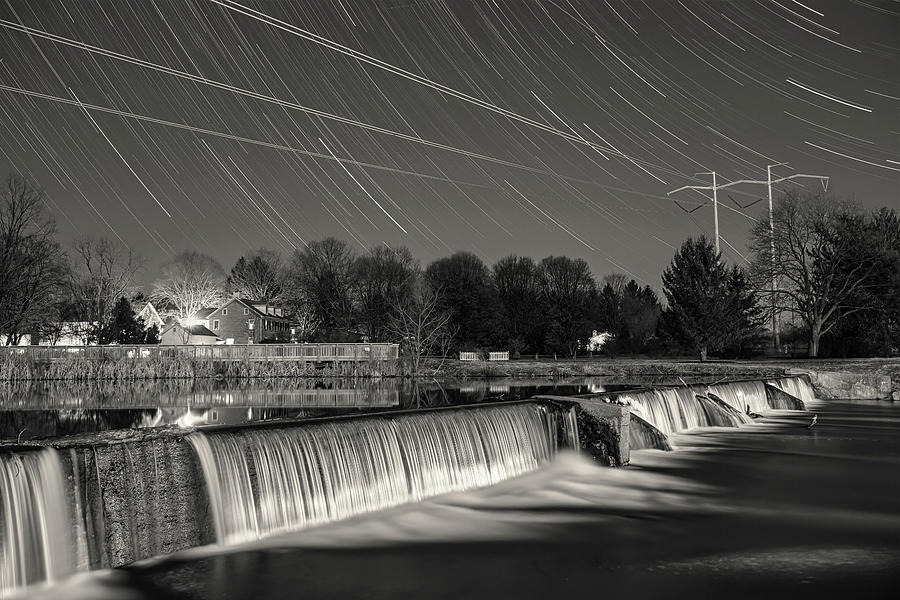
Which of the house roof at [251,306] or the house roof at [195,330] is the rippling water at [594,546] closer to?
the house roof at [195,330]

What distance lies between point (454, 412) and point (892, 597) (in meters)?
8.96

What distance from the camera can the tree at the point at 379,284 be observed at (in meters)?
92.7

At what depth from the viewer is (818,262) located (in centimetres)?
5403

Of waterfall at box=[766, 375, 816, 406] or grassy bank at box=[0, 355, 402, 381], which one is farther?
grassy bank at box=[0, 355, 402, 381]

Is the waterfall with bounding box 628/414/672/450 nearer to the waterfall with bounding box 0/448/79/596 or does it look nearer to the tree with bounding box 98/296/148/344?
the waterfall with bounding box 0/448/79/596

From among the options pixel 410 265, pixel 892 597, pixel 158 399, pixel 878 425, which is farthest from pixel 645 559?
pixel 410 265

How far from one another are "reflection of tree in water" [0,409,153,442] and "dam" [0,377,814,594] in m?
11.0

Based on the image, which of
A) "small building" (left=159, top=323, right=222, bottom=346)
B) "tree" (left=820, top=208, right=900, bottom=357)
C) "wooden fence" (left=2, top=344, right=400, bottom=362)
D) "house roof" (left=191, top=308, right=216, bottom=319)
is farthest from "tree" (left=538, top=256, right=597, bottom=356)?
"house roof" (left=191, top=308, right=216, bottom=319)

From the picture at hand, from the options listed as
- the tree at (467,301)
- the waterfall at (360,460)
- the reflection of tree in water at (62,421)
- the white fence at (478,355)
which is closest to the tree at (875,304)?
the white fence at (478,355)

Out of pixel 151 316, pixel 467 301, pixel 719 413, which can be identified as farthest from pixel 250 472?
pixel 151 316

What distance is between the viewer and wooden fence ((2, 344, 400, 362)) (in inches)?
2036

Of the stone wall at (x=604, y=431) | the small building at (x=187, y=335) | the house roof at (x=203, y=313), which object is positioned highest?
the house roof at (x=203, y=313)

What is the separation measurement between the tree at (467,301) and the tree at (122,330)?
32.3 metres

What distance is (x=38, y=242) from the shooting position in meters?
62.1
